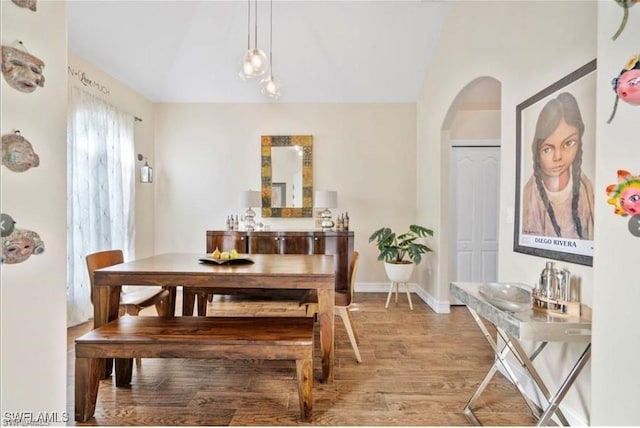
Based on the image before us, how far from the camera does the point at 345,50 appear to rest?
12.9 ft

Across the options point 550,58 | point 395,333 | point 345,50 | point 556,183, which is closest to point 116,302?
point 395,333

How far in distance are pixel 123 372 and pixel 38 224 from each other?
137 centimetres

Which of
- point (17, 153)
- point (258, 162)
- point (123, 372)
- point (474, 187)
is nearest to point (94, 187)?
point (258, 162)

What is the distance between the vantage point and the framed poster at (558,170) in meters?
1.62

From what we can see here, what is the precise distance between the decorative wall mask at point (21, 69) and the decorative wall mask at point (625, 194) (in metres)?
2.36

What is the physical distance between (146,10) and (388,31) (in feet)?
9.14

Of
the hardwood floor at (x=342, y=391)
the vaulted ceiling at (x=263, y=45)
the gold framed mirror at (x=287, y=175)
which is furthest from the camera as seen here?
the gold framed mirror at (x=287, y=175)

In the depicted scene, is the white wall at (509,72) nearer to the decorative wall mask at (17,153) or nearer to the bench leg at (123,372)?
the decorative wall mask at (17,153)

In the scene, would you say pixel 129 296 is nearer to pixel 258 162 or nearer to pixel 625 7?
pixel 258 162

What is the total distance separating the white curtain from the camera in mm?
3100

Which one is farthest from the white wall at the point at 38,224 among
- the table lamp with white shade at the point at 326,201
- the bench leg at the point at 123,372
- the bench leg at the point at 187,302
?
the table lamp with white shade at the point at 326,201

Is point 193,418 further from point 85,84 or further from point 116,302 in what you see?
point 85,84

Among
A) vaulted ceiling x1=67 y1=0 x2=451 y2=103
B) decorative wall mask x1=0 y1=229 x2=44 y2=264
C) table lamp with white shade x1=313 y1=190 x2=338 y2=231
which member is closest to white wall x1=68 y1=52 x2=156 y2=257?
vaulted ceiling x1=67 y1=0 x2=451 y2=103

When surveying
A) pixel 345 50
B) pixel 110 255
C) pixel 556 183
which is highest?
pixel 345 50
